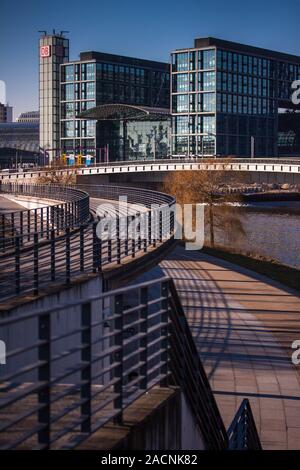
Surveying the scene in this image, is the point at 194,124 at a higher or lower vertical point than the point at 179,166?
higher

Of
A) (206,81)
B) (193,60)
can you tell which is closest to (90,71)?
(193,60)

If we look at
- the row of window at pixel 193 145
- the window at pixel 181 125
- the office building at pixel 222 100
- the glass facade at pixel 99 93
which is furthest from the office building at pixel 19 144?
the office building at pixel 222 100

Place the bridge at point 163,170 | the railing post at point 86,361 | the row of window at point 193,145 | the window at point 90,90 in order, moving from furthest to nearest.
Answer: the window at point 90,90
the row of window at point 193,145
the bridge at point 163,170
the railing post at point 86,361

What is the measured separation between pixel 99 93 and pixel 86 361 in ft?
435

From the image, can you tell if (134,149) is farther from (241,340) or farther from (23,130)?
(241,340)

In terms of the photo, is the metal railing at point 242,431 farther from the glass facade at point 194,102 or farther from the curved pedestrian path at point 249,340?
the glass facade at point 194,102

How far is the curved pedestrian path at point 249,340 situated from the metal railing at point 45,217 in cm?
483

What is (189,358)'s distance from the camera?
741cm

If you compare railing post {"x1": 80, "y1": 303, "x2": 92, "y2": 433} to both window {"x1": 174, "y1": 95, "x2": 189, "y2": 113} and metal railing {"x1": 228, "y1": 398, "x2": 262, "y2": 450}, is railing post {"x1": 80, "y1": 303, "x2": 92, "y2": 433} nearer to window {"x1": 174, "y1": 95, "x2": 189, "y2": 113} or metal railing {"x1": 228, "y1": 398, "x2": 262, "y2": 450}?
metal railing {"x1": 228, "y1": 398, "x2": 262, "y2": 450}

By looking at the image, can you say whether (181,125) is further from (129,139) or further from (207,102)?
(129,139)

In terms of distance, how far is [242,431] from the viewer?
9312 millimetres

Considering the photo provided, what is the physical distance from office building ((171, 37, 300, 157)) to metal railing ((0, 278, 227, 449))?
369 ft

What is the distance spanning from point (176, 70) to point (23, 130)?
186 feet

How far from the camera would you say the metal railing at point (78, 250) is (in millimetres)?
12359
